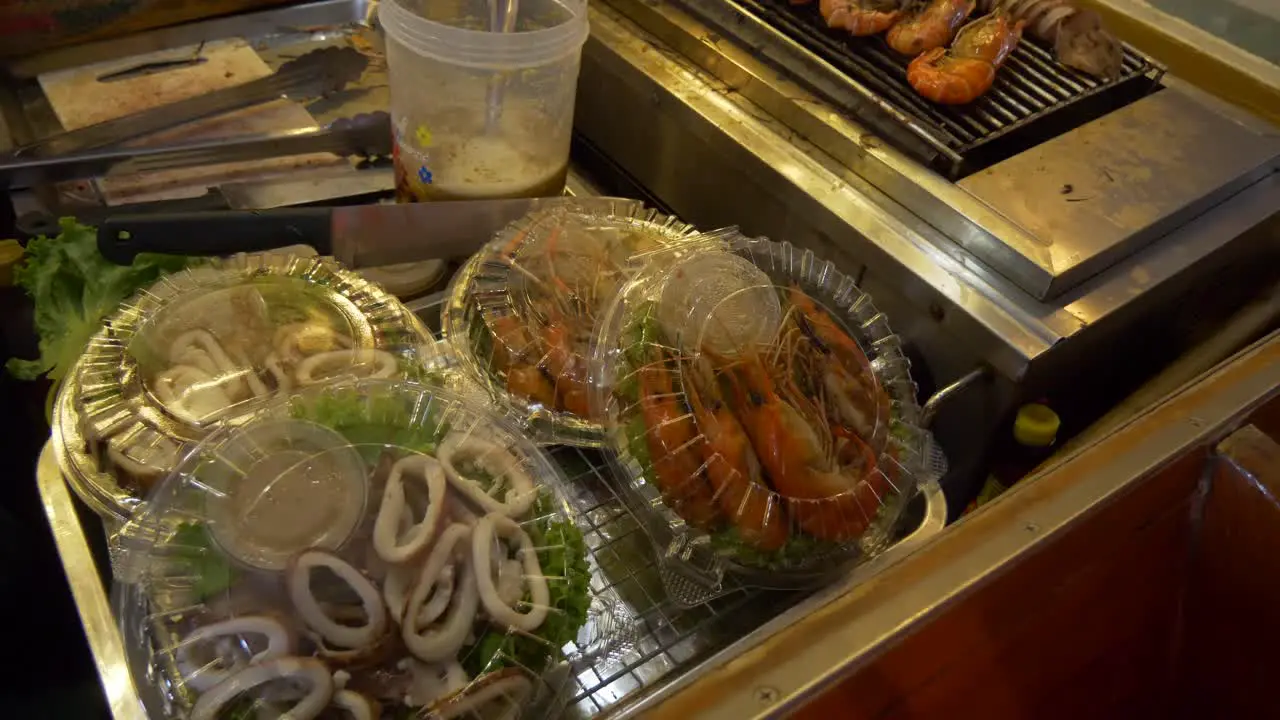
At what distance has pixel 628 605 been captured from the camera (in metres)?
1.13

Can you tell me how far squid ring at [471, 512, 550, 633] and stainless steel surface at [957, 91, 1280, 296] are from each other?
0.81m

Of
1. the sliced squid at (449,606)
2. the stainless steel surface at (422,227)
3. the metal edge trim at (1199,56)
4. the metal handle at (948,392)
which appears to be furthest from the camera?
the metal edge trim at (1199,56)

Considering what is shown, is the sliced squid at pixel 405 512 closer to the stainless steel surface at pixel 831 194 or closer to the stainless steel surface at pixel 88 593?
the stainless steel surface at pixel 88 593

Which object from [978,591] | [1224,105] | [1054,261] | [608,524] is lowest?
[608,524]

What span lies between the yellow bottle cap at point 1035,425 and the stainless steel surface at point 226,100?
155 centimetres

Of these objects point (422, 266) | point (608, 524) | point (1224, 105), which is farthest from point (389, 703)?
point (1224, 105)

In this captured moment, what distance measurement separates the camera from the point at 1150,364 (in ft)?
5.03

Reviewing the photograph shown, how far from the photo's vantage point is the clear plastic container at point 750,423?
109cm

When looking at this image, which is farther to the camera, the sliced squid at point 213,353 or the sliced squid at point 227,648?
the sliced squid at point 213,353

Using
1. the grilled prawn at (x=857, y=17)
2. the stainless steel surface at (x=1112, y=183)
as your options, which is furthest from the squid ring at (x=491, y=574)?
the grilled prawn at (x=857, y=17)

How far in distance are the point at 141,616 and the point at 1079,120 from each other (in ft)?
5.35

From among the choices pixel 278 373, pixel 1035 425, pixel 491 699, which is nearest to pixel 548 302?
pixel 278 373

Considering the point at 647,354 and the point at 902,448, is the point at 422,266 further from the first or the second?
the point at 902,448

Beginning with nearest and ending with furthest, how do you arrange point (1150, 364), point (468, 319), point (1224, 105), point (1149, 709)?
point (1149, 709), point (468, 319), point (1150, 364), point (1224, 105)
